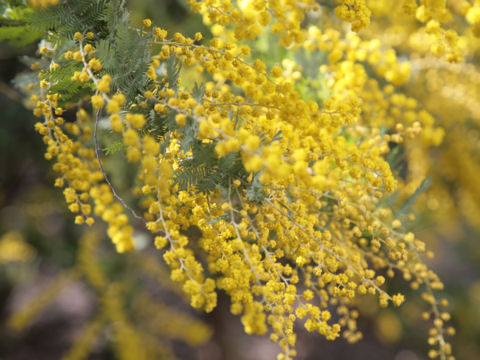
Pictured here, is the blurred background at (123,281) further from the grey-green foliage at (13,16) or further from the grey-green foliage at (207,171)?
the grey-green foliage at (207,171)

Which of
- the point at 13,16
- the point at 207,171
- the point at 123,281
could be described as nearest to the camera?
the point at 207,171

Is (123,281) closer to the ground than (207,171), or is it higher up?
closer to the ground

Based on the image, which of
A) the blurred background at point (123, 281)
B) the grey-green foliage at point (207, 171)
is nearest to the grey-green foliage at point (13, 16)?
the blurred background at point (123, 281)

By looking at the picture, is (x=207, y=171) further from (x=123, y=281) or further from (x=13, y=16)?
(x=123, y=281)

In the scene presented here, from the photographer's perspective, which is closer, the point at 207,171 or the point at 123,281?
the point at 207,171

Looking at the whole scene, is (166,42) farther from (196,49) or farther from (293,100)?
(293,100)

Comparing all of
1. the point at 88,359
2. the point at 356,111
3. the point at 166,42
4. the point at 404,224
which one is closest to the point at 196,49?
the point at 166,42

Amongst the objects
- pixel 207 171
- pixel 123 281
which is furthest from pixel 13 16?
pixel 123 281

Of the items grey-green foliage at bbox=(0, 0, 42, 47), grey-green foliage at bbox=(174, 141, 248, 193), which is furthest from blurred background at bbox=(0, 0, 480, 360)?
grey-green foliage at bbox=(174, 141, 248, 193)

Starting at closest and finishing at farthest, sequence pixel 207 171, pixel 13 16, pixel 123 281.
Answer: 1. pixel 207 171
2. pixel 13 16
3. pixel 123 281
